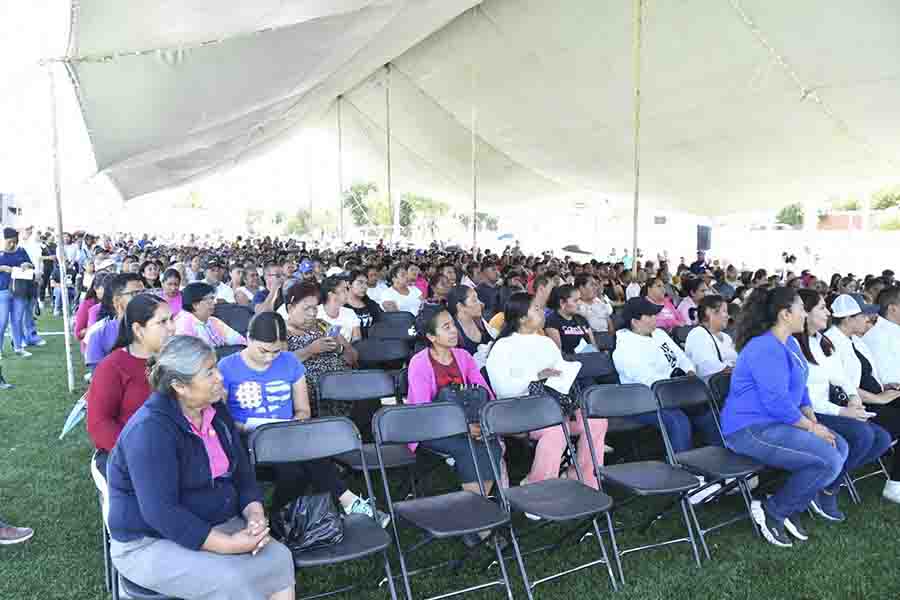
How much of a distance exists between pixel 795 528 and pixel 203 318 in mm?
4273

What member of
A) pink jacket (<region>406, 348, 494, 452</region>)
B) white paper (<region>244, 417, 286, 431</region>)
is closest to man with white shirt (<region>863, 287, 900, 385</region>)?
pink jacket (<region>406, 348, 494, 452</region>)

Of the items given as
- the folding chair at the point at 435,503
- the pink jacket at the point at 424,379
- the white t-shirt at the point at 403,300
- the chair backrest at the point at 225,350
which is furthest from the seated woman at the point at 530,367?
the white t-shirt at the point at 403,300

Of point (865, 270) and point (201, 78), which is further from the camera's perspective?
point (865, 270)

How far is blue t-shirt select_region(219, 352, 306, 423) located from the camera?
3.69 m

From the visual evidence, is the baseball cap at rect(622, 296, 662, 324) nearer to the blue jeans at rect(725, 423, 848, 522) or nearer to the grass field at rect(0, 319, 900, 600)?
the blue jeans at rect(725, 423, 848, 522)

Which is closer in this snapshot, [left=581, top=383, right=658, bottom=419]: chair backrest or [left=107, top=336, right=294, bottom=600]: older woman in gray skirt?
[left=107, top=336, right=294, bottom=600]: older woman in gray skirt

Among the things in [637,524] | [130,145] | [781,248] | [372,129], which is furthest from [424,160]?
[637,524]

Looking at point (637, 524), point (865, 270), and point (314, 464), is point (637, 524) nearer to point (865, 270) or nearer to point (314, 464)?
point (314, 464)

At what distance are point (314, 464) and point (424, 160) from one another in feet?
62.3

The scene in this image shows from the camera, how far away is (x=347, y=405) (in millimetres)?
4605

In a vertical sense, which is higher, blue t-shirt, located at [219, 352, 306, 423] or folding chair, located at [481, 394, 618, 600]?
blue t-shirt, located at [219, 352, 306, 423]

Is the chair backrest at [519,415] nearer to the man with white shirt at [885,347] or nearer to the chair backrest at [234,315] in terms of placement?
the man with white shirt at [885,347]

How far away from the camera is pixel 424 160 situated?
21828mm

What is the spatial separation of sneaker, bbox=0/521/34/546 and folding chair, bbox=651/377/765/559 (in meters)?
3.48
